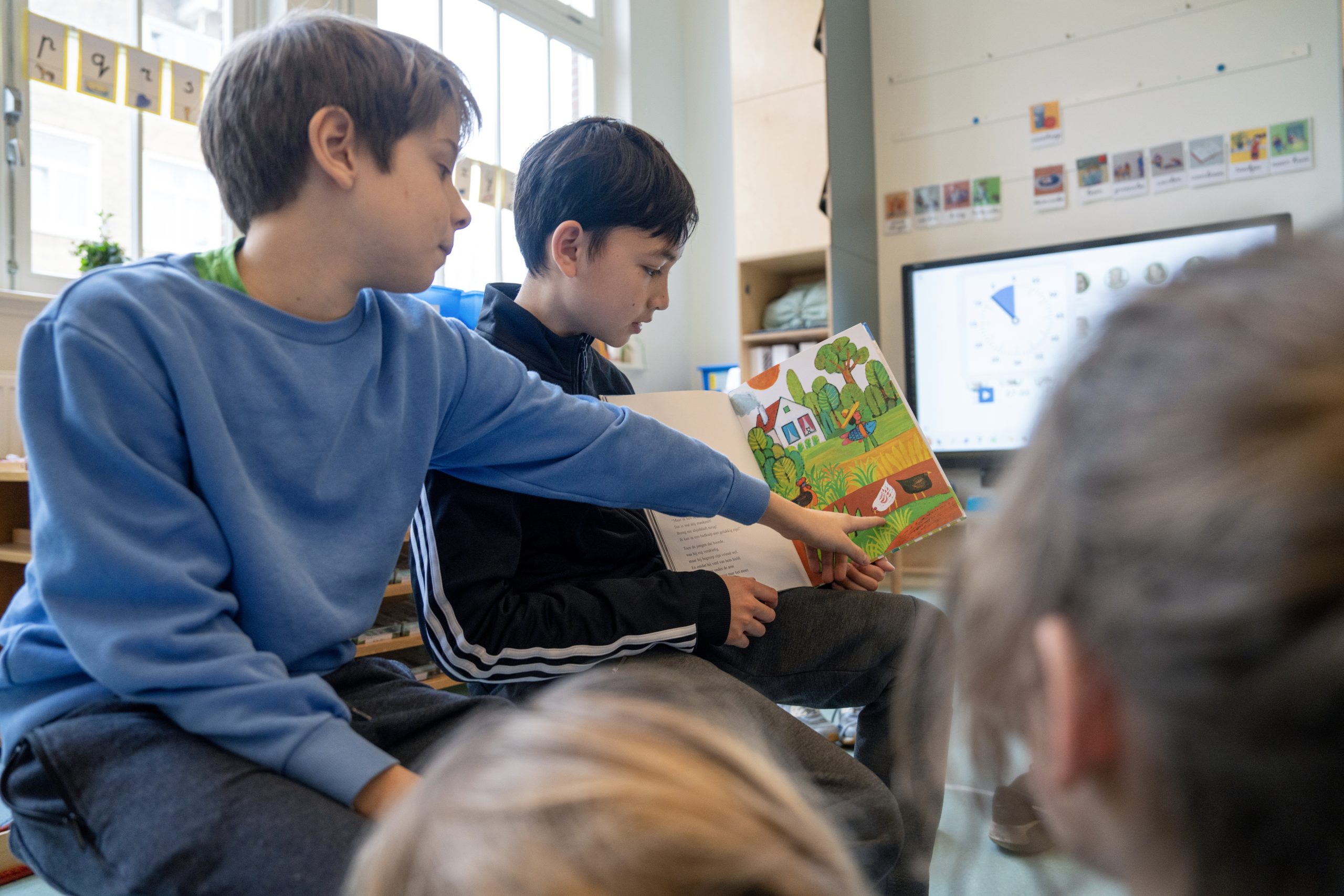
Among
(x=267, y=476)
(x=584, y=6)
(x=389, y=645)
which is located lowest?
(x=389, y=645)

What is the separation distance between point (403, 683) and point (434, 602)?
0.10 metres

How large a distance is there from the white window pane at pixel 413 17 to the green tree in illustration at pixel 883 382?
7.86ft

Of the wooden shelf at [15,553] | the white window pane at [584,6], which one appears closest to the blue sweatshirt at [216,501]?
the wooden shelf at [15,553]

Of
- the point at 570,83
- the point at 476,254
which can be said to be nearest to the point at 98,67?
the point at 476,254

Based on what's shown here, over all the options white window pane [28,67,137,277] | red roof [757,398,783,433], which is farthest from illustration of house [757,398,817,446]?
white window pane [28,67,137,277]

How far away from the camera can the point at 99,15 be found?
2186 mm

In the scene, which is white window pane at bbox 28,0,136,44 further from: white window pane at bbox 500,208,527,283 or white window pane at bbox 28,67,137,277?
white window pane at bbox 500,208,527,283

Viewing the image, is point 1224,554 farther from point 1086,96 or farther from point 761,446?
point 1086,96

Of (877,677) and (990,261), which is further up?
(990,261)

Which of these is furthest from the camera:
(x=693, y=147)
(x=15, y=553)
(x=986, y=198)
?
(x=693, y=147)

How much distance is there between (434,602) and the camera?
818 millimetres

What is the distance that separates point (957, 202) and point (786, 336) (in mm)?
828

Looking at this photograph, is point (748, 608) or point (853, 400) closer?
point (748, 608)

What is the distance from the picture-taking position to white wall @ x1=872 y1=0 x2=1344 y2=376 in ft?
9.05
